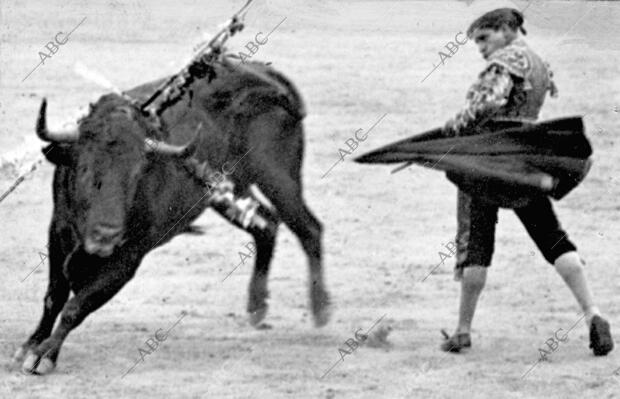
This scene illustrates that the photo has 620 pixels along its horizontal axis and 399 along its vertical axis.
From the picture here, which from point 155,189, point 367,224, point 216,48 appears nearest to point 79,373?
point 155,189

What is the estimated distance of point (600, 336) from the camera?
7.54 m

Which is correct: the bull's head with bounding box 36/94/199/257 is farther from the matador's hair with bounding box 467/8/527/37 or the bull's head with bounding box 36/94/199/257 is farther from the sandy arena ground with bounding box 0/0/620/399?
the matador's hair with bounding box 467/8/527/37

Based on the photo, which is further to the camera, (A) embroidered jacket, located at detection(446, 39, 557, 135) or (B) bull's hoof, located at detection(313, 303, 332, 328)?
(B) bull's hoof, located at detection(313, 303, 332, 328)

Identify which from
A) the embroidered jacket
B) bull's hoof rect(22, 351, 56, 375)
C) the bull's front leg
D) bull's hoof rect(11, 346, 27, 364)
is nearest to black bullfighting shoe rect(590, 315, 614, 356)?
the embroidered jacket

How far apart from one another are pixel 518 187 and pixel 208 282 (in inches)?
105

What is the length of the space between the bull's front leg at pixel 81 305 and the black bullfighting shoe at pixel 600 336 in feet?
7.29

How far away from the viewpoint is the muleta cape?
7578 millimetres

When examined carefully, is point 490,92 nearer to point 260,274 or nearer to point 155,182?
point 155,182

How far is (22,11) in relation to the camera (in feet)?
59.4

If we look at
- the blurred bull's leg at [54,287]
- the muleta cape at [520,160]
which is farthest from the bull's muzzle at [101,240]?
the muleta cape at [520,160]

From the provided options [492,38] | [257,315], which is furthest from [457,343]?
Result: [492,38]

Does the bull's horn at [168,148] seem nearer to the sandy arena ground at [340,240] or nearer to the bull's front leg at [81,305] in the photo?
the bull's front leg at [81,305]

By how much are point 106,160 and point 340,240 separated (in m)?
3.45

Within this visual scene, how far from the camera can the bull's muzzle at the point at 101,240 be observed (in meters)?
7.45
